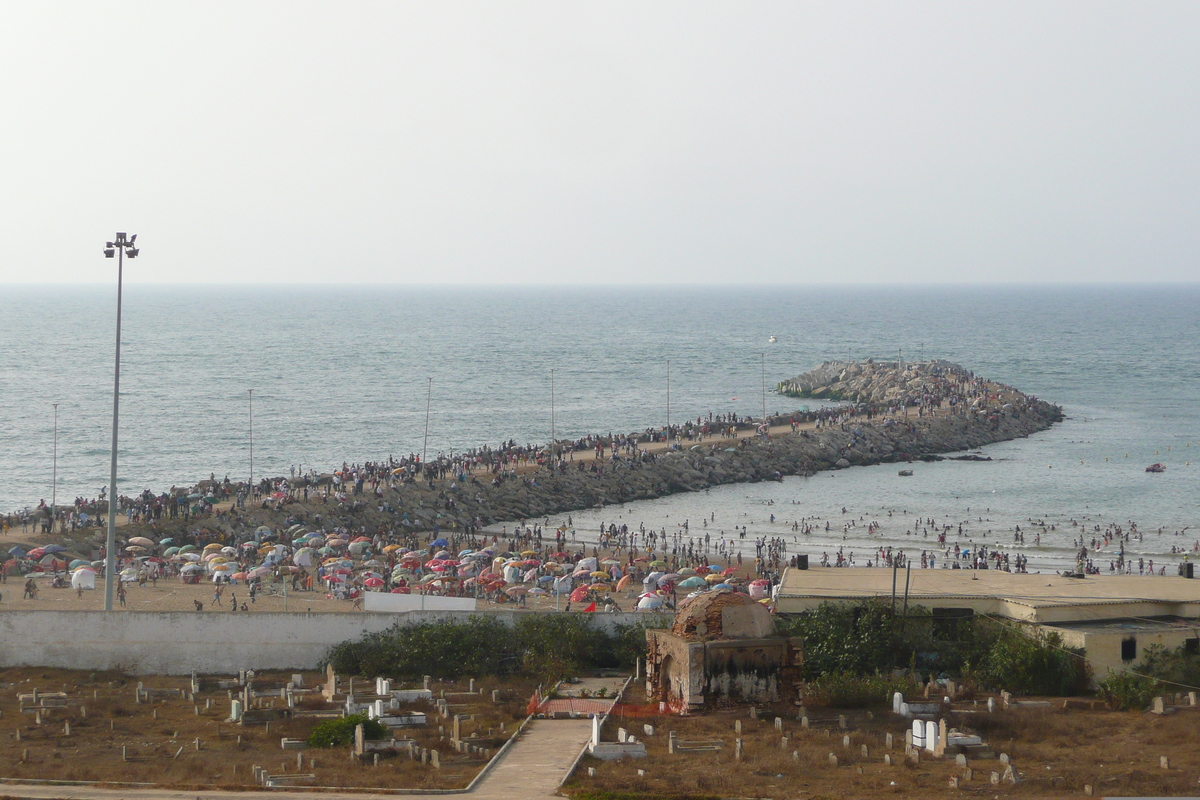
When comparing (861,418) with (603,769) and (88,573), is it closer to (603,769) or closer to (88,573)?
(88,573)

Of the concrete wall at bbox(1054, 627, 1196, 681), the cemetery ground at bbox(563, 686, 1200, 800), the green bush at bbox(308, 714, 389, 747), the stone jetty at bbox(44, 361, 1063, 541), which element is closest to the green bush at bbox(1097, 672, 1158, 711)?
the cemetery ground at bbox(563, 686, 1200, 800)

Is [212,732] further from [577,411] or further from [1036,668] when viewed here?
[577,411]

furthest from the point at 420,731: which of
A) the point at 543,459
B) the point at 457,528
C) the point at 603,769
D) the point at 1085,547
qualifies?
the point at 543,459

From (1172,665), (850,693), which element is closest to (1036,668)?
(1172,665)

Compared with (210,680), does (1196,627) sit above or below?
above

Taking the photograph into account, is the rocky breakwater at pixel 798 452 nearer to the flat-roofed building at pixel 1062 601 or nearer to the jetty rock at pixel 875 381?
the jetty rock at pixel 875 381
